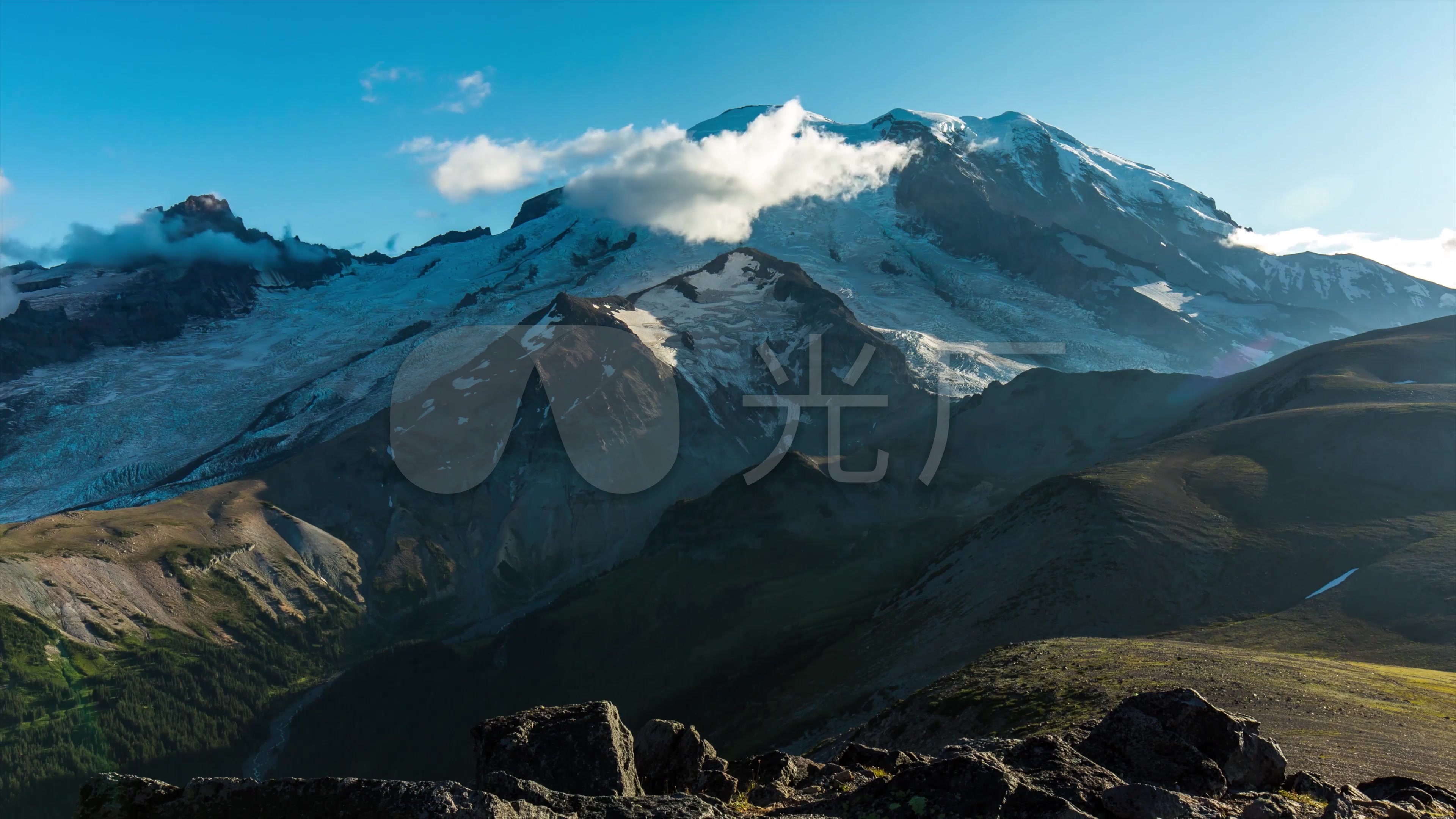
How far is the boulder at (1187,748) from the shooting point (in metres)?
21.6

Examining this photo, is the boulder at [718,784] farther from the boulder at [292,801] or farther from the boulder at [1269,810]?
the boulder at [1269,810]

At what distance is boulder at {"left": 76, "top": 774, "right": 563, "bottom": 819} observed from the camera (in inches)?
597

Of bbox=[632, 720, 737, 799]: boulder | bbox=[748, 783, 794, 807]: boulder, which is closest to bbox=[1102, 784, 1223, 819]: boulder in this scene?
bbox=[748, 783, 794, 807]: boulder

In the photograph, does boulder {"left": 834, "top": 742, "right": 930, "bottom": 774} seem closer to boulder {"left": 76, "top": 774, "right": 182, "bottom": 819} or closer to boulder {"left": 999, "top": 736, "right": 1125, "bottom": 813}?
boulder {"left": 999, "top": 736, "right": 1125, "bottom": 813}

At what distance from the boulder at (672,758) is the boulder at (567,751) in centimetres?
184

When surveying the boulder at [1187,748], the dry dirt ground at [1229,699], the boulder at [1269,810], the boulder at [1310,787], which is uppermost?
the boulder at [1269,810]

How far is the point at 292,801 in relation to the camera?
51.4ft

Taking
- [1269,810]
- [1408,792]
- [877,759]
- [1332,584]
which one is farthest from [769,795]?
[1332,584]

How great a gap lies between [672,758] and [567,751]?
4.85m

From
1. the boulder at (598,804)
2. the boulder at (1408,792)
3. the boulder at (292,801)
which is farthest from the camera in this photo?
the boulder at (1408,792)

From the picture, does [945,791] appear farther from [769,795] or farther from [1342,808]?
[769,795]

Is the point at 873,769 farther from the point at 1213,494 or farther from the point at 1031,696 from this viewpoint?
the point at 1213,494

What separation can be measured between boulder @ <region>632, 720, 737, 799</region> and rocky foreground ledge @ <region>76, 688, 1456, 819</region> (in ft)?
0.17

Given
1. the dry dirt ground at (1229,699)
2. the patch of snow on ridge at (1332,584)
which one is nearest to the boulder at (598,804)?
the dry dirt ground at (1229,699)
